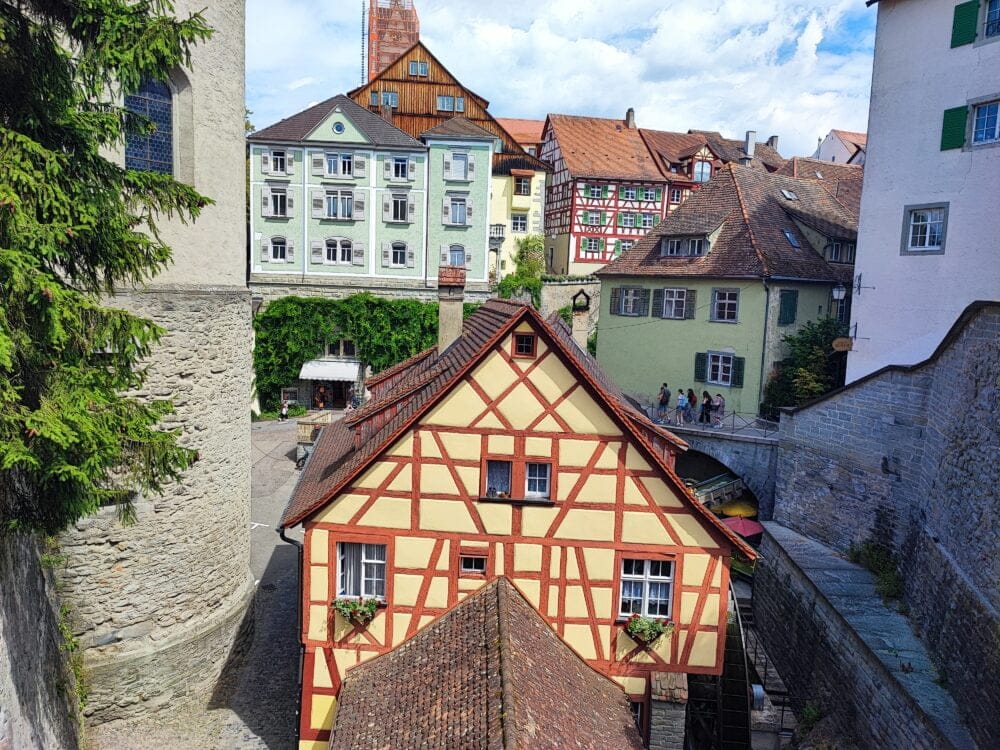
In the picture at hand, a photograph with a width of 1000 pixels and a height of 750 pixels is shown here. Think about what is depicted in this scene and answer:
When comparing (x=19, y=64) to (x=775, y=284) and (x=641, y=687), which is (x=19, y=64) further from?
(x=775, y=284)

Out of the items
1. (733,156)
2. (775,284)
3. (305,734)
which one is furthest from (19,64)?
(733,156)

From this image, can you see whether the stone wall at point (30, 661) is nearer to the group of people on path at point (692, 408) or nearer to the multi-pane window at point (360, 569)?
the multi-pane window at point (360, 569)

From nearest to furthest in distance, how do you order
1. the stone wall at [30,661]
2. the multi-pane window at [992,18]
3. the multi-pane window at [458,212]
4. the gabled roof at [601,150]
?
the stone wall at [30,661] → the multi-pane window at [992,18] → the multi-pane window at [458,212] → the gabled roof at [601,150]

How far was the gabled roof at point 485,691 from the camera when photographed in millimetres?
8523

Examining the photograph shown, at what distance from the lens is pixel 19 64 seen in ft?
24.5

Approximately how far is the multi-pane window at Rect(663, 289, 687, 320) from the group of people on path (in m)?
2.55

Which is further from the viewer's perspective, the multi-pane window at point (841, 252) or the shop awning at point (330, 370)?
the shop awning at point (330, 370)

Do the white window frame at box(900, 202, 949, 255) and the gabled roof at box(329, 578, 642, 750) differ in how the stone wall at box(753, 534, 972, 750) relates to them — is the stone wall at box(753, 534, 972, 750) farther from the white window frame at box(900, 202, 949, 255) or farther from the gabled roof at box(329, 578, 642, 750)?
the white window frame at box(900, 202, 949, 255)

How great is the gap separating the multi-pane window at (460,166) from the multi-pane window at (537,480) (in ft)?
89.8

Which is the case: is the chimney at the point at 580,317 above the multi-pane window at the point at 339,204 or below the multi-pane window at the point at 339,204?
below

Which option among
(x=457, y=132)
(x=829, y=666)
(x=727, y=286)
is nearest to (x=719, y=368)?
(x=727, y=286)

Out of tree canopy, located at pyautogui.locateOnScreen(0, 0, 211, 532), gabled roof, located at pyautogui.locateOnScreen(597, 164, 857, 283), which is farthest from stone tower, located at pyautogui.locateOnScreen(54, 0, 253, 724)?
gabled roof, located at pyautogui.locateOnScreen(597, 164, 857, 283)

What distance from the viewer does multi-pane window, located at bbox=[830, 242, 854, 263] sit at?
27.5m

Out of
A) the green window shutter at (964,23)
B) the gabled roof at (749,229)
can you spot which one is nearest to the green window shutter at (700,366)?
the gabled roof at (749,229)
